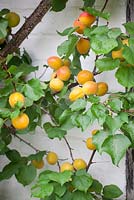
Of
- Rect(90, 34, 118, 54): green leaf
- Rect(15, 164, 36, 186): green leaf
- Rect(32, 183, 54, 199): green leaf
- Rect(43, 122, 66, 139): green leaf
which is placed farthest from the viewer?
Rect(15, 164, 36, 186): green leaf

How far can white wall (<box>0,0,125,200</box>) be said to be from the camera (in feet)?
4.37

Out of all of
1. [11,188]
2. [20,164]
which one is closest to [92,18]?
[20,164]

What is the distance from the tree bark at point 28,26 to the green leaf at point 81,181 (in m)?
0.44

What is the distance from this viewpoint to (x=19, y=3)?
1460 millimetres

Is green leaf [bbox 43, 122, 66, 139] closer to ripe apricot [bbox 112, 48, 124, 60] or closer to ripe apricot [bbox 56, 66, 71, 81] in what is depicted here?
ripe apricot [bbox 56, 66, 71, 81]

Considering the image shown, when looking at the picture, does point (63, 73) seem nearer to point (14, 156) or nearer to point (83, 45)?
point (83, 45)

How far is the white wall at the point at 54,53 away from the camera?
1.33 meters

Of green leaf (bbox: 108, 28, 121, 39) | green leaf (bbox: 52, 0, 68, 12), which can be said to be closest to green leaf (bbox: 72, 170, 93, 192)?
green leaf (bbox: 108, 28, 121, 39)

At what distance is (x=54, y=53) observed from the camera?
4.68 feet

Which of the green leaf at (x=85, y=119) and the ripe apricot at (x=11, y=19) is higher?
the ripe apricot at (x=11, y=19)

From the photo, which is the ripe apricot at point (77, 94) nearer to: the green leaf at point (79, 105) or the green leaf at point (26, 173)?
the green leaf at point (79, 105)

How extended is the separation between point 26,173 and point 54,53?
447mm

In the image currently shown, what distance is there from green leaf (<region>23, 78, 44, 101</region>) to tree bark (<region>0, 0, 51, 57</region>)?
0.93 feet

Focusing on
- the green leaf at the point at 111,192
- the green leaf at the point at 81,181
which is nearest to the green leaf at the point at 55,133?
the green leaf at the point at 81,181
